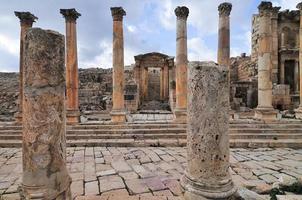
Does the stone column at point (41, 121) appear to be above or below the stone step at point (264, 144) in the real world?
above

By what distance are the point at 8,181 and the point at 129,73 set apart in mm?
22762

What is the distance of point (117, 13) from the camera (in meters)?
11.8

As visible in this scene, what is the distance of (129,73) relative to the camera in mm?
27469

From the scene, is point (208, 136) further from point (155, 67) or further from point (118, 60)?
point (155, 67)

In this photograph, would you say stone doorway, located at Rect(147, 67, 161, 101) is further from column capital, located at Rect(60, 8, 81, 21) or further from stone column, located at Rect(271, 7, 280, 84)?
column capital, located at Rect(60, 8, 81, 21)

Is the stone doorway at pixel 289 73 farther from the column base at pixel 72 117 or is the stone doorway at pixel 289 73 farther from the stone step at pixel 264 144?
the column base at pixel 72 117

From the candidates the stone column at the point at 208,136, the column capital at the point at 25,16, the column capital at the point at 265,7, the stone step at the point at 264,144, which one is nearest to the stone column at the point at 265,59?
the column capital at the point at 265,7

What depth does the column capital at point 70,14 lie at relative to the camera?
11.8 meters

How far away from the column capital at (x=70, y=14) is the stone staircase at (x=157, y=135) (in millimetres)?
5216

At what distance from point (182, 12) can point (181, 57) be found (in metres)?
2.15

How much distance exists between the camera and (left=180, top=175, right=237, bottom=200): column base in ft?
12.1

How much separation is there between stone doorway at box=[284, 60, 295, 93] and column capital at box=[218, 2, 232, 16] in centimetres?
1560

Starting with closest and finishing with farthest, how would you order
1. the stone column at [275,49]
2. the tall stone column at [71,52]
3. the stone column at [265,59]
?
the tall stone column at [71,52] < the stone column at [265,59] < the stone column at [275,49]

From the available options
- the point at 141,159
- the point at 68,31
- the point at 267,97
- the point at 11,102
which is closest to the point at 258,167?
the point at 141,159
